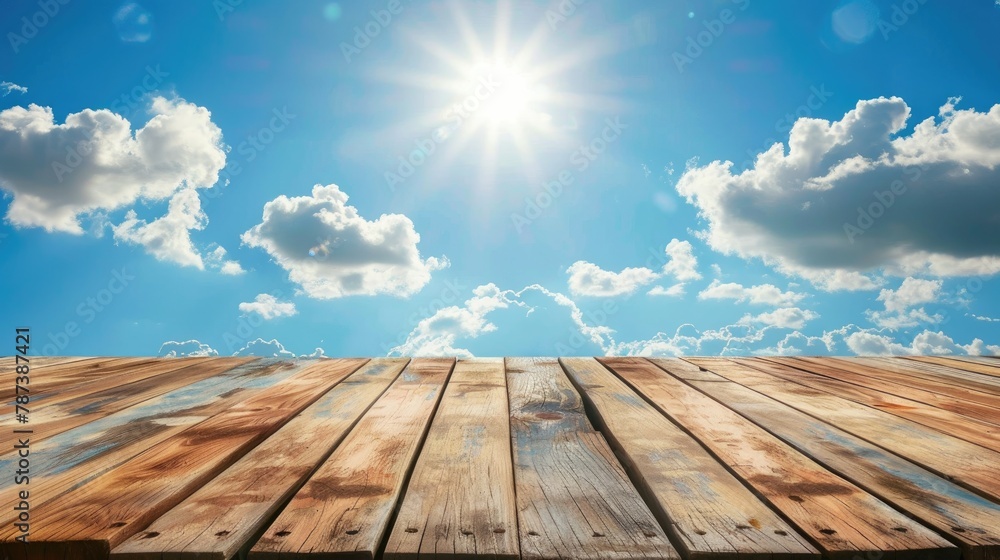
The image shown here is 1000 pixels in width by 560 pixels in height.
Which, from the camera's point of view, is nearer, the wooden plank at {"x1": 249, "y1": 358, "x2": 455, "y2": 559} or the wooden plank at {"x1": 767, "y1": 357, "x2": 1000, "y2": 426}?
the wooden plank at {"x1": 249, "y1": 358, "x2": 455, "y2": 559}

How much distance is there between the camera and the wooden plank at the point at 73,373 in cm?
261

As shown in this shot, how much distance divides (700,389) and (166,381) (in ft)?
7.40

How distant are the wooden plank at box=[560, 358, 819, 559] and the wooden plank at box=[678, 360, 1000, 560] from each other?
0.97 feet

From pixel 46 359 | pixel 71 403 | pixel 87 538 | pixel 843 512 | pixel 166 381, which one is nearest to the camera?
pixel 87 538

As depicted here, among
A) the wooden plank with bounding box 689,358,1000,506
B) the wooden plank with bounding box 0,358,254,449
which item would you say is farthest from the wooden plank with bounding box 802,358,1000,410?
the wooden plank with bounding box 0,358,254,449

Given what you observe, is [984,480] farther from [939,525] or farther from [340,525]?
[340,525]

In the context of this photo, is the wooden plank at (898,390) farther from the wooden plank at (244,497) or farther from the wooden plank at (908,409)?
the wooden plank at (244,497)

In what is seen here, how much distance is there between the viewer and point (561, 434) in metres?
1.71

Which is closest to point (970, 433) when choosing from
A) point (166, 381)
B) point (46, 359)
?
point (166, 381)

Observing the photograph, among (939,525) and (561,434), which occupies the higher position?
(561,434)

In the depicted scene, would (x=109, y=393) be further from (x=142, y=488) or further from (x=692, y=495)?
(x=692, y=495)

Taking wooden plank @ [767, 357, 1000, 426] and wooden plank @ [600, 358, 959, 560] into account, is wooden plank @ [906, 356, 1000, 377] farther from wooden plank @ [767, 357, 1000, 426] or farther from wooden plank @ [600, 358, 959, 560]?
wooden plank @ [600, 358, 959, 560]

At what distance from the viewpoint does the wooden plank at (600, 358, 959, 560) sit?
1.08m

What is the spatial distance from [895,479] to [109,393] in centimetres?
267
